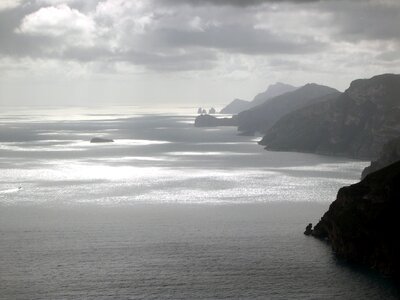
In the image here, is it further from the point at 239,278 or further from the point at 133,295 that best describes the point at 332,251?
the point at 133,295

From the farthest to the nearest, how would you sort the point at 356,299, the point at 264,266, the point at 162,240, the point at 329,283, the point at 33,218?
the point at 33,218 → the point at 162,240 → the point at 264,266 → the point at 329,283 → the point at 356,299

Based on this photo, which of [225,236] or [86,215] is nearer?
[225,236]

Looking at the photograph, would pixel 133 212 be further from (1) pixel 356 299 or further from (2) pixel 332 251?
(1) pixel 356 299

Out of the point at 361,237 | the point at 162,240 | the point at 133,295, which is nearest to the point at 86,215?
the point at 162,240

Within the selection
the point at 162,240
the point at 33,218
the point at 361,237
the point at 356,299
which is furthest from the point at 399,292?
the point at 33,218

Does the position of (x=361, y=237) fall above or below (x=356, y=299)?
above

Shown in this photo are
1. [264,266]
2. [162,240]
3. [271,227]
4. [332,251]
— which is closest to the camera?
[264,266]
